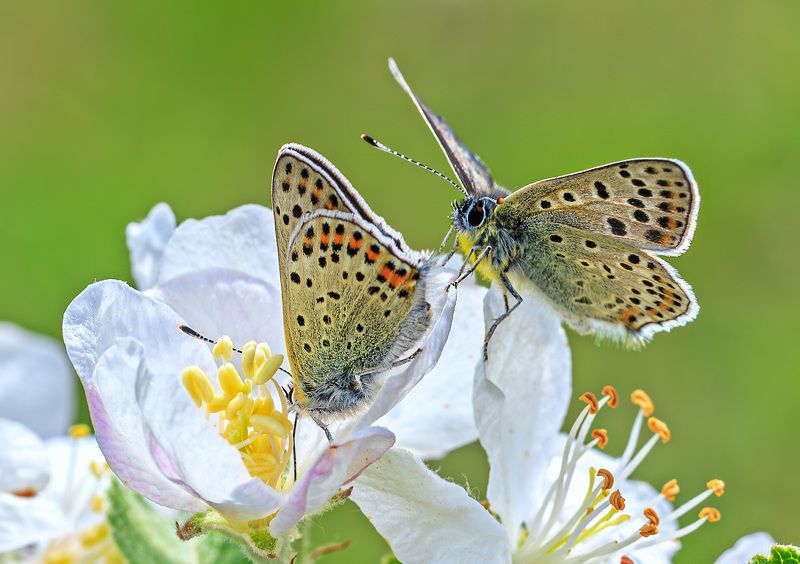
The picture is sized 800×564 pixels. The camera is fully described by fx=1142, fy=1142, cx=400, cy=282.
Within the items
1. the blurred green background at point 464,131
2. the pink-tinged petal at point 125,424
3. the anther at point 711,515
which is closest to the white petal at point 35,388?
the pink-tinged petal at point 125,424

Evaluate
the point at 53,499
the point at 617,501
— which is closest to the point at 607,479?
the point at 617,501

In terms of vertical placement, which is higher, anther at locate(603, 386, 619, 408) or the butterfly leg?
the butterfly leg

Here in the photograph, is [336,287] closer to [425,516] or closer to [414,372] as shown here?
[414,372]

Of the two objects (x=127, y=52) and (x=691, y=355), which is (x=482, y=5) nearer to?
(x=127, y=52)

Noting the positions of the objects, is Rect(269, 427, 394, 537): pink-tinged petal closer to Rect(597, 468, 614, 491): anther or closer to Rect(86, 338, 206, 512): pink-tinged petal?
Rect(86, 338, 206, 512): pink-tinged petal

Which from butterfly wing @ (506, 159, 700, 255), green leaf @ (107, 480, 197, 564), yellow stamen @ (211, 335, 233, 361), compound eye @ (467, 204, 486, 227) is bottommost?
green leaf @ (107, 480, 197, 564)

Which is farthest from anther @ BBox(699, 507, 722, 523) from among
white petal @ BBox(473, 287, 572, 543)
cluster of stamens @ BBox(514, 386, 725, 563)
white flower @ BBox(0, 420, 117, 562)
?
white flower @ BBox(0, 420, 117, 562)

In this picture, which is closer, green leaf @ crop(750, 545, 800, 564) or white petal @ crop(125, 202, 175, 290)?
green leaf @ crop(750, 545, 800, 564)

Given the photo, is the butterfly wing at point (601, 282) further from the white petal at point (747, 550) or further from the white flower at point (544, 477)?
the white petal at point (747, 550)
